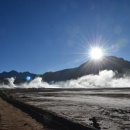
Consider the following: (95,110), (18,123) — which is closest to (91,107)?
(95,110)

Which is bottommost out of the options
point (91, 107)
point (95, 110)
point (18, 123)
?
point (18, 123)

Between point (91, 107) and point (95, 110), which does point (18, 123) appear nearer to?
point (95, 110)

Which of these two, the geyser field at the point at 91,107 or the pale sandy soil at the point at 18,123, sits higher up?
the geyser field at the point at 91,107

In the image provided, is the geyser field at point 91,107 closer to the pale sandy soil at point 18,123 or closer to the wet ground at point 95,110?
the wet ground at point 95,110

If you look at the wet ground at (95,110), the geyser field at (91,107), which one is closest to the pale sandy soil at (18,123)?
the geyser field at (91,107)

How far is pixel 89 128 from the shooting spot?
13750 mm

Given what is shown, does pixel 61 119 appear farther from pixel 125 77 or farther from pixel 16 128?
pixel 125 77

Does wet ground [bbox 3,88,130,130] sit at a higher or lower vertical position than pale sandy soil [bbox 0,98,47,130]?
higher

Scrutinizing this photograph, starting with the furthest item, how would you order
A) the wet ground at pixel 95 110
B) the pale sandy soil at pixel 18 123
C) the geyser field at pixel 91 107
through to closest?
the geyser field at pixel 91 107, the wet ground at pixel 95 110, the pale sandy soil at pixel 18 123

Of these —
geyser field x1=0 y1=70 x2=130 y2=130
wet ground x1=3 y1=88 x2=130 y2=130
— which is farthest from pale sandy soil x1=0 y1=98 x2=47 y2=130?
wet ground x1=3 y1=88 x2=130 y2=130

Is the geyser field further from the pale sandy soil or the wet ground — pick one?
the pale sandy soil

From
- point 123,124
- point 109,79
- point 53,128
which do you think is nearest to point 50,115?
point 53,128

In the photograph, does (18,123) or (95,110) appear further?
(95,110)

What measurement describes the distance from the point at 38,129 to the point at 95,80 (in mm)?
168458
